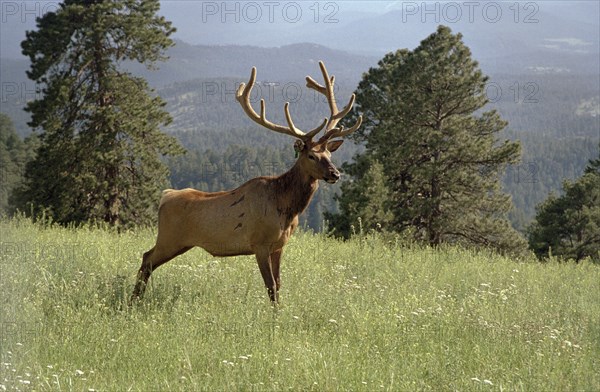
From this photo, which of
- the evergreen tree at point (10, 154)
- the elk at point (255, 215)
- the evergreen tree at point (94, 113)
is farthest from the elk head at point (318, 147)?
the evergreen tree at point (10, 154)

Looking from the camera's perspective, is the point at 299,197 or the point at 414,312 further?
the point at 299,197

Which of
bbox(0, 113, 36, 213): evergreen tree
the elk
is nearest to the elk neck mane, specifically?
the elk

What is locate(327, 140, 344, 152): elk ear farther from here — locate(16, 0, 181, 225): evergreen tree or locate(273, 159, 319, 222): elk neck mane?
locate(16, 0, 181, 225): evergreen tree

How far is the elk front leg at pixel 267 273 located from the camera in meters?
7.56

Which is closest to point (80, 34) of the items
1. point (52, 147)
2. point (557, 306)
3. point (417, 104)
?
point (52, 147)

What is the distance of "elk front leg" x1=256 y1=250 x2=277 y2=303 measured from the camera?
7559 millimetres

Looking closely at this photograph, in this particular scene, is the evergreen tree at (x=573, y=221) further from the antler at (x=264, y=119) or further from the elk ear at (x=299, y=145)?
the elk ear at (x=299, y=145)

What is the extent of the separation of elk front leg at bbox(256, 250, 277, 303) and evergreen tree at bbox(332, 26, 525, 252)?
23.6 meters

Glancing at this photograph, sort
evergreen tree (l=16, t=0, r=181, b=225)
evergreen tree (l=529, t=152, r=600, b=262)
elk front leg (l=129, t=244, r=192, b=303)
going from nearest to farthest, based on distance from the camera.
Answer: elk front leg (l=129, t=244, r=192, b=303) → evergreen tree (l=16, t=0, r=181, b=225) → evergreen tree (l=529, t=152, r=600, b=262)

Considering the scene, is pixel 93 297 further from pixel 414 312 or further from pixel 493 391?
pixel 493 391

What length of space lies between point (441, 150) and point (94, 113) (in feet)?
51.9

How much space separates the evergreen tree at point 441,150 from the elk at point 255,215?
23.3 m

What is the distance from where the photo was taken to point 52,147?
87.6 ft

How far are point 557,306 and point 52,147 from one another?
74.1ft
